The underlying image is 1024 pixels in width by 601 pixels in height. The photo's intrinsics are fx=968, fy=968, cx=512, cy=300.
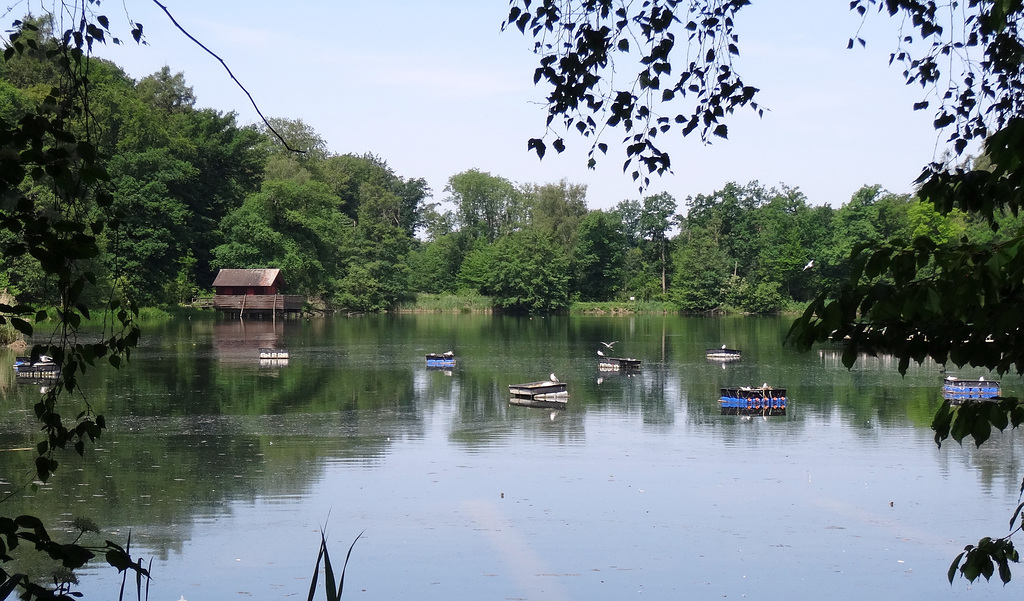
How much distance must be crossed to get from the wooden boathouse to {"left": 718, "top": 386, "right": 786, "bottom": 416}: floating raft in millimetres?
43667

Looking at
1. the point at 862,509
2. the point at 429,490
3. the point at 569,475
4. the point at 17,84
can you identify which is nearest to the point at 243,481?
the point at 429,490

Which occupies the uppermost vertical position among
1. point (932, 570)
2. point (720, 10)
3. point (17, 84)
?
point (17, 84)

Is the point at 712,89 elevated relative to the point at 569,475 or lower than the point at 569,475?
elevated

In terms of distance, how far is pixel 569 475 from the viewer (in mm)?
18359

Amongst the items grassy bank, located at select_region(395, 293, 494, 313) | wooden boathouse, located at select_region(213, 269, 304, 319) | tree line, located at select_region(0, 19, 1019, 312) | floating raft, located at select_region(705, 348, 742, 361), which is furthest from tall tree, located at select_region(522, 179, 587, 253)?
floating raft, located at select_region(705, 348, 742, 361)

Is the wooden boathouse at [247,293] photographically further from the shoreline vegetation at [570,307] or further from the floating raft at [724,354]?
the floating raft at [724,354]

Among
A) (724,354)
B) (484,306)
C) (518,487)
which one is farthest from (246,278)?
(518,487)

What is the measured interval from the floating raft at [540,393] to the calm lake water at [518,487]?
0.62m

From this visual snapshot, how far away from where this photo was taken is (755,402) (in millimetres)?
27094

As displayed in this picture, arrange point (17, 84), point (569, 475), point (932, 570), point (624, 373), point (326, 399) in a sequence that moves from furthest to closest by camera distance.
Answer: point (17, 84) → point (624, 373) → point (326, 399) → point (569, 475) → point (932, 570)

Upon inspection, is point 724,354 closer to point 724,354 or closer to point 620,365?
point 724,354

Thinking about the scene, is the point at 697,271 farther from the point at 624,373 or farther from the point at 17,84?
the point at 17,84

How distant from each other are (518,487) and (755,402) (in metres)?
12.0

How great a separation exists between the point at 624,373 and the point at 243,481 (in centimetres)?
2142
